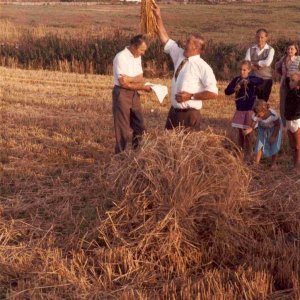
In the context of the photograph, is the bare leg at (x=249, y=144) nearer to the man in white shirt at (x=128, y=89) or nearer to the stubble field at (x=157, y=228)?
the stubble field at (x=157, y=228)

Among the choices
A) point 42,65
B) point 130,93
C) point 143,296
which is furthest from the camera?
point 42,65

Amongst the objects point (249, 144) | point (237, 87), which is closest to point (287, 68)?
point (237, 87)

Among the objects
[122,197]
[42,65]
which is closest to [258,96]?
[122,197]

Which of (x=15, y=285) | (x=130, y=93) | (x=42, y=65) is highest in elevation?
(x=130, y=93)

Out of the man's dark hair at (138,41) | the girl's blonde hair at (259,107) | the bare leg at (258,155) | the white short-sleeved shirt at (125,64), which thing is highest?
the man's dark hair at (138,41)

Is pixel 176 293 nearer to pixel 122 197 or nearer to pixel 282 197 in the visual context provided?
pixel 122 197

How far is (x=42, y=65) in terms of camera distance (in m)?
21.9

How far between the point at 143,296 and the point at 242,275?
78cm

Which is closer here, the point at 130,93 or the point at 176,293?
the point at 176,293

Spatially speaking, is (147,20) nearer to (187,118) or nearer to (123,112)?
(123,112)

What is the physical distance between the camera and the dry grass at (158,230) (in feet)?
17.0

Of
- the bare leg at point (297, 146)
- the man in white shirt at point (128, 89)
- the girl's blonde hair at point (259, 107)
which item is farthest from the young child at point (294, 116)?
the man in white shirt at point (128, 89)

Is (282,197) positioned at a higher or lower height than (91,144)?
higher

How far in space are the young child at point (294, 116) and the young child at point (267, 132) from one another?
17 centimetres
